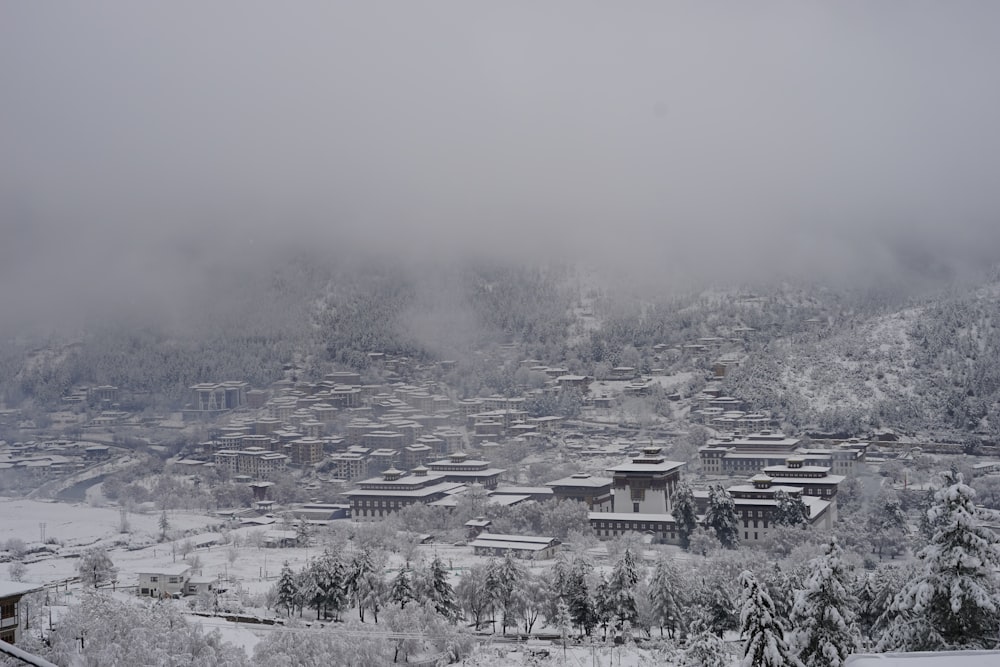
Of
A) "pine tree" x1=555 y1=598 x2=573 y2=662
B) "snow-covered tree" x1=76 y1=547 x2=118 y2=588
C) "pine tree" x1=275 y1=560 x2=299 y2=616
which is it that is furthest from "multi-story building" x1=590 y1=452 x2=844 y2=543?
"snow-covered tree" x1=76 y1=547 x2=118 y2=588

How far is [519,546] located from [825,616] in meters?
21.6

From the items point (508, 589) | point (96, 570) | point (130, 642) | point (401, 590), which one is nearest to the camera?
point (130, 642)

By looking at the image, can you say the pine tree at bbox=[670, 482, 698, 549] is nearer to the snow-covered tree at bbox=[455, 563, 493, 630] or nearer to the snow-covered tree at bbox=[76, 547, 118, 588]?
the snow-covered tree at bbox=[455, 563, 493, 630]

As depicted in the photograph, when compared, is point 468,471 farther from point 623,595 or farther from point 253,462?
point 623,595

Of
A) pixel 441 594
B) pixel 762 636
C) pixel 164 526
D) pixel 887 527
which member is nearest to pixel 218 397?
pixel 164 526

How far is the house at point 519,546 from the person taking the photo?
30219 mm

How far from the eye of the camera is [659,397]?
65.3 m

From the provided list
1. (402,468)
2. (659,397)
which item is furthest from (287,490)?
(659,397)

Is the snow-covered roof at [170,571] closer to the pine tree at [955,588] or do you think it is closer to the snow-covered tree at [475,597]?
the snow-covered tree at [475,597]

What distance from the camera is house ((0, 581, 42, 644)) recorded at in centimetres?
1298

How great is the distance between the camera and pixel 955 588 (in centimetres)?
858

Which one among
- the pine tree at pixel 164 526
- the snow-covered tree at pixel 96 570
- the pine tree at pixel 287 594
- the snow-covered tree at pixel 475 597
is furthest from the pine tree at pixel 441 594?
the pine tree at pixel 164 526

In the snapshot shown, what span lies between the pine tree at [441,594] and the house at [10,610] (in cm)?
901

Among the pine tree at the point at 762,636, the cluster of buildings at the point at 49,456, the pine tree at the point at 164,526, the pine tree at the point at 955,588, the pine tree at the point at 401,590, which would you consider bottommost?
the pine tree at the point at 164,526
